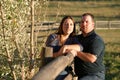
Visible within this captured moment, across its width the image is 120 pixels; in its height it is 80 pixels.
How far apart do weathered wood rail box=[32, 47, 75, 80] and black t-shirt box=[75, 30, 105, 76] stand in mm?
193

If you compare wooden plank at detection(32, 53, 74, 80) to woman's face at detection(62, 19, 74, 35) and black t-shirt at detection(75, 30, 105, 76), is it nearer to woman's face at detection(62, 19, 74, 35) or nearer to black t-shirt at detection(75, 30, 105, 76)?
black t-shirt at detection(75, 30, 105, 76)

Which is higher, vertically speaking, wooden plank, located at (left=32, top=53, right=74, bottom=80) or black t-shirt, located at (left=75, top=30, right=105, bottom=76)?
wooden plank, located at (left=32, top=53, right=74, bottom=80)

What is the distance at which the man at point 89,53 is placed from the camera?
529 cm

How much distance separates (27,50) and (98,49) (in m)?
3.24

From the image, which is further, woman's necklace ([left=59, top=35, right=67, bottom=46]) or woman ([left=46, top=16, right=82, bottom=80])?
woman's necklace ([left=59, top=35, right=67, bottom=46])

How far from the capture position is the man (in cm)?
529

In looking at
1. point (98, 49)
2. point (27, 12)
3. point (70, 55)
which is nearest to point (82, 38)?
point (98, 49)

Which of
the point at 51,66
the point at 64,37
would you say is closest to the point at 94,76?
the point at 64,37

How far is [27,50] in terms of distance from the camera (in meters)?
8.33

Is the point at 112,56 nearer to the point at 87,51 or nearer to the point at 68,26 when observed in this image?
the point at 68,26

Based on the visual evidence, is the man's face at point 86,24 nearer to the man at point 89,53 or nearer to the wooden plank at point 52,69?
the man at point 89,53

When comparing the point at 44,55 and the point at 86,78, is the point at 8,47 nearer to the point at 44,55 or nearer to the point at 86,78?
the point at 86,78

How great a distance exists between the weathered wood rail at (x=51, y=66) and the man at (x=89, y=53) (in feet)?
0.64

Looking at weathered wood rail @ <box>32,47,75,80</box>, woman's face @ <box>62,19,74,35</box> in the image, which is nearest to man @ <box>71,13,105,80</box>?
weathered wood rail @ <box>32,47,75,80</box>
